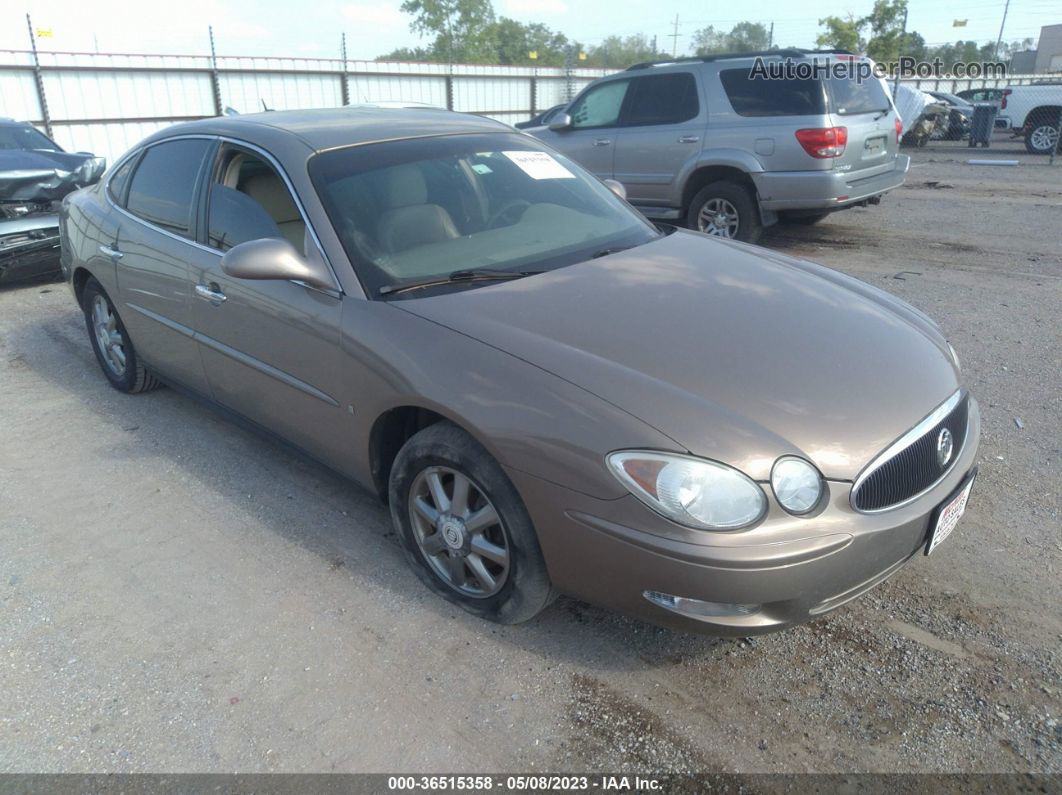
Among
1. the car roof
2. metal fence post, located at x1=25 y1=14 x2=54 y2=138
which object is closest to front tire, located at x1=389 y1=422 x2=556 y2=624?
the car roof

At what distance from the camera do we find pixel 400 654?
9.14 ft

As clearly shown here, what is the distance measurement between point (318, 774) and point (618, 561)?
105 cm

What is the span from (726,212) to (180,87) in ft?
43.0

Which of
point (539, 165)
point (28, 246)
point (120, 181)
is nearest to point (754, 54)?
point (539, 165)

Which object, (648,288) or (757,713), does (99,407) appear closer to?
(648,288)

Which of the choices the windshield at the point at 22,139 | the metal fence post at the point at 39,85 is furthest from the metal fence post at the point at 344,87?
the windshield at the point at 22,139

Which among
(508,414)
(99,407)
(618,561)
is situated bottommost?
(99,407)

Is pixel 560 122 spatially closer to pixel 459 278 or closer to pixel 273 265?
pixel 459 278

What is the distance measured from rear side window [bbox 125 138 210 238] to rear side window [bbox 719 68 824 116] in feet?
19.2

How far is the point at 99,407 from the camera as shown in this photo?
495cm

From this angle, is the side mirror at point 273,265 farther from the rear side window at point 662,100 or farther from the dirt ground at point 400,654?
the rear side window at point 662,100

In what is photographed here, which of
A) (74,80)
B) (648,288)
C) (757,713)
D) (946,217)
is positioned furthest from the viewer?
(74,80)

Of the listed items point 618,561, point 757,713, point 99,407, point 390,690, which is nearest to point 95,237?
point 99,407

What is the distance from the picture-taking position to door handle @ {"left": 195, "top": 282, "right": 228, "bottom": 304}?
3662mm
